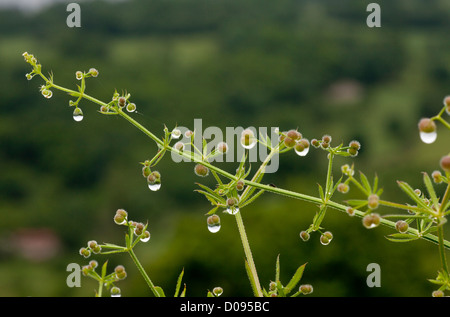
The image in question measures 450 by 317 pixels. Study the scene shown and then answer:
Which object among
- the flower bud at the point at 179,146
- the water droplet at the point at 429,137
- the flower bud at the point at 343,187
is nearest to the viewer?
the water droplet at the point at 429,137

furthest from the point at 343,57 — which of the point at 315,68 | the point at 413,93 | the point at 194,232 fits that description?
the point at 194,232

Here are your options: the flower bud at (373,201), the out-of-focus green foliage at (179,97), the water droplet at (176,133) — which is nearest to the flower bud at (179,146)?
the water droplet at (176,133)

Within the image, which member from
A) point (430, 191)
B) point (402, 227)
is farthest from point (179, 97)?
point (402, 227)

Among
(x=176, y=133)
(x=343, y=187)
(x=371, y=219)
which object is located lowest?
(x=371, y=219)

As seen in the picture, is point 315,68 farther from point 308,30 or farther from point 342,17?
point 342,17

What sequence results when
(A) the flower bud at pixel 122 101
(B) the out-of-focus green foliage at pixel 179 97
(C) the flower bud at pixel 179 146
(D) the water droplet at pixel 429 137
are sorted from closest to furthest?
1. (D) the water droplet at pixel 429 137
2. (C) the flower bud at pixel 179 146
3. (A) the flower bud at pixel 122 101
4. (B) the out-of-focus green foliage at pixel 179 97

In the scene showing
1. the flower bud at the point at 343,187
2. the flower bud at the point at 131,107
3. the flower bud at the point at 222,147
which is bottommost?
the flower bud at the point at 343,187

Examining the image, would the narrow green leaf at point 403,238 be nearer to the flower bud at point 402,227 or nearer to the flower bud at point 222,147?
the flower bud at point 402,227

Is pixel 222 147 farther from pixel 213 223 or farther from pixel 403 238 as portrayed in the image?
pixel 403 238
